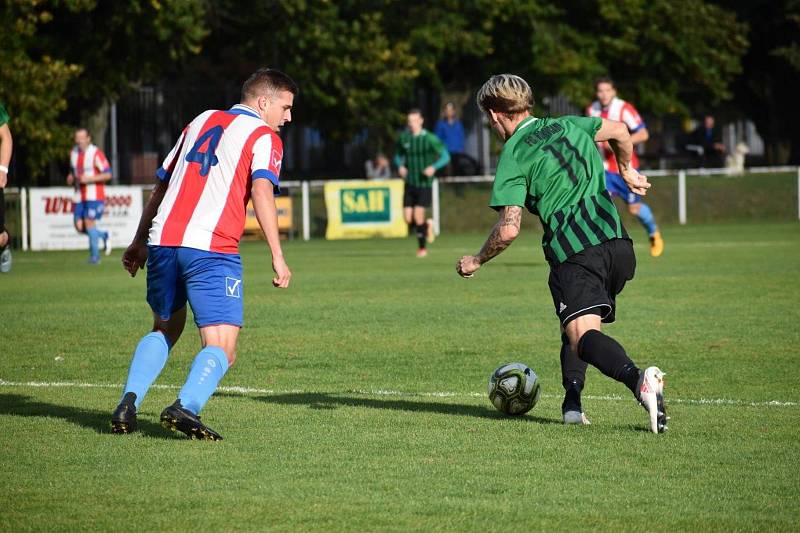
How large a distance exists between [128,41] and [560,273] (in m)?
23.8

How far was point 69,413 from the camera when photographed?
799cm

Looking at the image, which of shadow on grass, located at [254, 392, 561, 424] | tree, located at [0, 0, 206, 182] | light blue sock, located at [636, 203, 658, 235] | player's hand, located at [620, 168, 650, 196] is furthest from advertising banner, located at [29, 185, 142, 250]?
player's hand, located at [620, 168, 650, 196]

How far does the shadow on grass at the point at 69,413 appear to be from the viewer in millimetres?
7352

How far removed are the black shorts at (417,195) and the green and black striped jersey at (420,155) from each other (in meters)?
0.07

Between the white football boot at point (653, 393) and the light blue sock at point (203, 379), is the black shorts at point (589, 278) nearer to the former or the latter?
the white football boot at point (653, 393)

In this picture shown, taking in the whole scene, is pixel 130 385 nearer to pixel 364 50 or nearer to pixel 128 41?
pixel 128 41

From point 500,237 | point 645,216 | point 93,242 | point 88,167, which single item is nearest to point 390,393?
point 500,237

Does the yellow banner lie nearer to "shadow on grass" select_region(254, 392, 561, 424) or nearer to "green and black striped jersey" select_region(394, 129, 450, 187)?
"green and black striped jersey" select_region(394, 129, 450, 187)

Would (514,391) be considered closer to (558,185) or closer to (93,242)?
(558,185)

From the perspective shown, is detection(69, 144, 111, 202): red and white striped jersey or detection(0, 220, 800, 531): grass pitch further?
detection(69, 144, 111, 202): red and white striped jersey

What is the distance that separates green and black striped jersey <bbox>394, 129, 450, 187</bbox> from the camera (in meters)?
23.4

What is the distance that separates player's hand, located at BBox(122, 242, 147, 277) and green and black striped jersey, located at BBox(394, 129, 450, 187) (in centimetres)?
1586

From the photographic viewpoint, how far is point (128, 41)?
2970cm

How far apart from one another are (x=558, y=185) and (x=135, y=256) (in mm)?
2258
